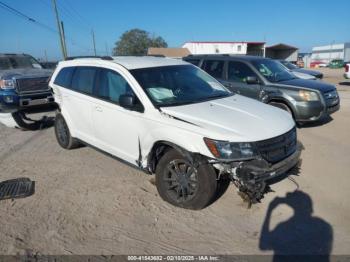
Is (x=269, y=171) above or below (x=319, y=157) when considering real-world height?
above

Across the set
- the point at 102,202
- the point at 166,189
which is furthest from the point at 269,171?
the point at 102,202

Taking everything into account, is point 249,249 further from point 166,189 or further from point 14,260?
point 14,260

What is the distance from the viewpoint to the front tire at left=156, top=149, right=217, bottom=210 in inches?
144

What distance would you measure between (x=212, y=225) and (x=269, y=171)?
2.96 feet

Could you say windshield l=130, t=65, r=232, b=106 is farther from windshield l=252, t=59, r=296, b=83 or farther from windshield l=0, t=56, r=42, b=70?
windshield l=0, t=56, r=42, b=70

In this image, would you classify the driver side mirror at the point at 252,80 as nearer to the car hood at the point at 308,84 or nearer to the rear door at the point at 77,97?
the car hood at the point at 308,84

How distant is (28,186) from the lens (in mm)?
4762

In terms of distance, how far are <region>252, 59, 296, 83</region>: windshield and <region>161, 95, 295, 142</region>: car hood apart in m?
3.47

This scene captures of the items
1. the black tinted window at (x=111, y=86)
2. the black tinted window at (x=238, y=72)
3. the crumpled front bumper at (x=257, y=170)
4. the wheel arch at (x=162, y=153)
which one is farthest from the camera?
the black tinted window at (x=238, y=72)

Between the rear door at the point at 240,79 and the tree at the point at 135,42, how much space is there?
90511 mm

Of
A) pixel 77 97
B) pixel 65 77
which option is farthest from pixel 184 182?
pixel 65 77

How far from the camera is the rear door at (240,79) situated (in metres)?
7.74

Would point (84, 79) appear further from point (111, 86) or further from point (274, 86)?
point (274, 86)

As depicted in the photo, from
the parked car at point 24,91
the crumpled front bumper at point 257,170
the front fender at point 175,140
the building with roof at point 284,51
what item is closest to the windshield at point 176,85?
the front fender at point 175,140
